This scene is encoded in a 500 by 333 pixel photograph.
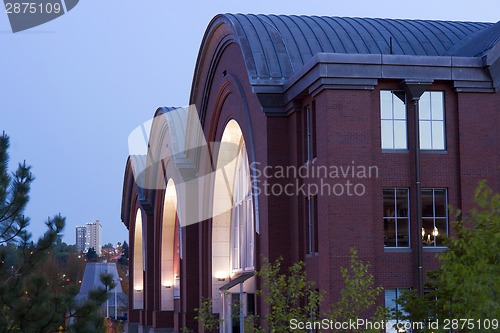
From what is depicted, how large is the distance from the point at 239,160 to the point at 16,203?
57.3ft

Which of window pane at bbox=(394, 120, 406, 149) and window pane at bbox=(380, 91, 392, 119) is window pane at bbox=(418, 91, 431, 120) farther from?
window pane at bbox=(380, 91, 392, 119)

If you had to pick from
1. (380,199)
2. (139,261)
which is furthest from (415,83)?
(139,261)

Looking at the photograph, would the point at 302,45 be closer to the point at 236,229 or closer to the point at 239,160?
the point at 239,160

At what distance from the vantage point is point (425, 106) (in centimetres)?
2584

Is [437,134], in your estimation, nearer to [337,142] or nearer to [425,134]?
[425,134]

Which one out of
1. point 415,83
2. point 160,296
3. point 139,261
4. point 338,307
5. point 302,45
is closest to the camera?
point 338,307

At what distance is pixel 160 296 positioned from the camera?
185 ft

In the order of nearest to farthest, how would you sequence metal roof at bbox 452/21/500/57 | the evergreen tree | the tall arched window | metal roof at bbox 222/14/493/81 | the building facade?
the evergreen tree → the building facade → metal roof at bbox 452/21/500/57 → metal roof at bbox 222/14/493/81 → the tall arched window

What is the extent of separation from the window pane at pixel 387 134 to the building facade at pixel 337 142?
0.04 meters

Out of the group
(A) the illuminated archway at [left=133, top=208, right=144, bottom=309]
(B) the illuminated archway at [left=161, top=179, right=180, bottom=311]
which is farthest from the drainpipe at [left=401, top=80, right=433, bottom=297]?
(A) the illuminated archway at [left=133, top=208, right=144, bottom=309]

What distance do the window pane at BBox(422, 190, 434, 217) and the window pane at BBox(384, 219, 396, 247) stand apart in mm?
1104

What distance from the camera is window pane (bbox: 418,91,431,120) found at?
84.7 ft

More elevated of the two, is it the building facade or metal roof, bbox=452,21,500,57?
metal roof, bbox=452,21,500,57

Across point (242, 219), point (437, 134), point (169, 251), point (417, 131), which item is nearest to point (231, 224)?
point (242, 219)
